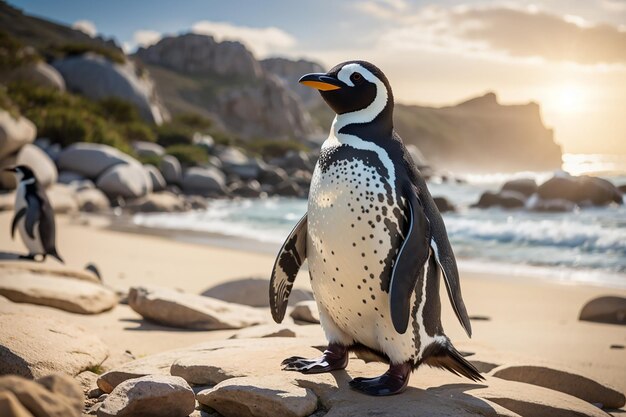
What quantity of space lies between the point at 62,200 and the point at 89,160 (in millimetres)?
4437

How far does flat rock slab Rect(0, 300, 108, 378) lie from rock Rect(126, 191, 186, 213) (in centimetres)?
1337

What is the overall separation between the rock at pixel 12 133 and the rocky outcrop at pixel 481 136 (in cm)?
8467

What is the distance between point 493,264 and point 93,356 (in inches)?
293

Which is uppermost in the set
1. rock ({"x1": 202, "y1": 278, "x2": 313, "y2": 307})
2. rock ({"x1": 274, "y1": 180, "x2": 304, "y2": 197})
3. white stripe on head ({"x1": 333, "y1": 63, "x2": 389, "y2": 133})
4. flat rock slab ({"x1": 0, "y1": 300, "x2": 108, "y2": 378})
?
white stripe on head ({"x1": 333, "y1": 63, "x2": 389, "y2": 133})

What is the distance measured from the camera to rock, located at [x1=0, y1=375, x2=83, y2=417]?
6.17 ft

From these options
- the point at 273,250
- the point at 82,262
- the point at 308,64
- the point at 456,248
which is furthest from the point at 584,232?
the point at 308,64

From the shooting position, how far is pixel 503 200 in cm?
1842

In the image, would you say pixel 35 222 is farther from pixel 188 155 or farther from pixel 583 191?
pixel 188 155

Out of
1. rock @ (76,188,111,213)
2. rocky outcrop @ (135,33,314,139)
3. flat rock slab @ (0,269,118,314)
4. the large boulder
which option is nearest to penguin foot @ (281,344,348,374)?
flat rock slab @ (0,269,118,314)

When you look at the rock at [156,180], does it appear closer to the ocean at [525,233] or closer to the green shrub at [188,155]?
the ocean at [525,233]

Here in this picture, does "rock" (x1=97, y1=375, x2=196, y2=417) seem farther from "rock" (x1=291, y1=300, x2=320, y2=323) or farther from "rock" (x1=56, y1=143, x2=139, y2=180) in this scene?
"rock" (x1=56, y1=143, x2=139, y2=180)

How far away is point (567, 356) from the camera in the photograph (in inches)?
197

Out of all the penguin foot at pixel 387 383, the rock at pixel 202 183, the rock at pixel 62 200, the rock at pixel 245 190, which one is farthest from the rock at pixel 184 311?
the rock at pixel 245 190

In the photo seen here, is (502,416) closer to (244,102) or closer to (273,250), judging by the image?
(273,250)
